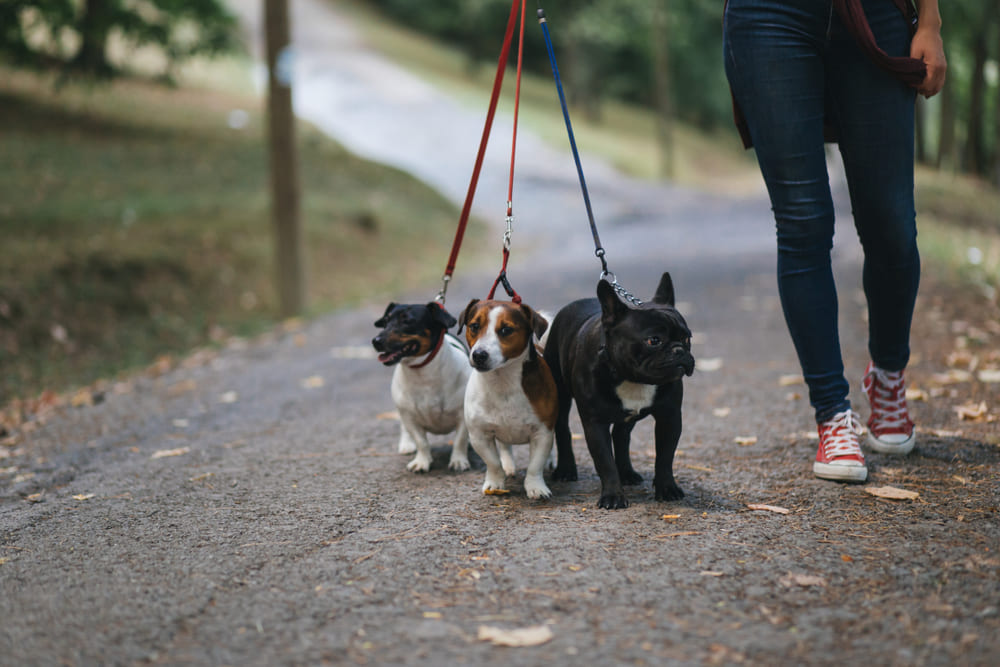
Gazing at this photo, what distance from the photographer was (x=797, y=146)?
3416 millimetres

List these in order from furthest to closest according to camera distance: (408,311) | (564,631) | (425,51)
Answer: (425,51) → (408,311) → (564,631)

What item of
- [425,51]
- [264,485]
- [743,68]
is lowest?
[264,485]

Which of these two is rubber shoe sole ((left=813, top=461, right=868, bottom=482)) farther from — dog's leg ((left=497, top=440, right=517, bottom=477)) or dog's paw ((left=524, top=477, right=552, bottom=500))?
dog's leg ((left=497, top=440, right=517, bottom=477))

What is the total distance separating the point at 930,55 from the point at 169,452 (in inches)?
160

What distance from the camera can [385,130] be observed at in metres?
30.0

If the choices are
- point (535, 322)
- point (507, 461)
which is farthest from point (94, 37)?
point (535, 322)

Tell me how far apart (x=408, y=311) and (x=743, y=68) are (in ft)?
5.52

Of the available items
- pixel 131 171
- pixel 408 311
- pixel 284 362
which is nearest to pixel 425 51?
pixel 131 171

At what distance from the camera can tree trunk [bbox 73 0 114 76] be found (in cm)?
1648

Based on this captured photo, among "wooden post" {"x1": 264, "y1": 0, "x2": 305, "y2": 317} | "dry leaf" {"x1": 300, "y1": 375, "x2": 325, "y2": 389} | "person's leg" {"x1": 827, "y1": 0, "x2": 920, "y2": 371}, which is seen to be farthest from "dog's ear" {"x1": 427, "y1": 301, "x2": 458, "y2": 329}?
"wooden post" {"x1": 264, "y1": 0, "x2": 305, "y2": 317}

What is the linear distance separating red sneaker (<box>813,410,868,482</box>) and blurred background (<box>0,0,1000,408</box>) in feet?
14.8

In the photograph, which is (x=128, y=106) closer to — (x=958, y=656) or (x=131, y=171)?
(x=131, y=171)

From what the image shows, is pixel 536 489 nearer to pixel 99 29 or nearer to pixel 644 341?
pixel 644 341

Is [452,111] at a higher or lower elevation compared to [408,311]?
higher
